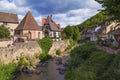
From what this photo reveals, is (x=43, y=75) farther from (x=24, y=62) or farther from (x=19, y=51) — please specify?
(x=19, y=51)

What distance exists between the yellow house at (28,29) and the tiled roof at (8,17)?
450cm

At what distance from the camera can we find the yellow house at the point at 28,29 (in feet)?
166

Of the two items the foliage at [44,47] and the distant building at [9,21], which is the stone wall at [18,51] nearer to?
the foliage at [44,47]

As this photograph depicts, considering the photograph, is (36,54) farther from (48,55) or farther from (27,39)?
(27,39)

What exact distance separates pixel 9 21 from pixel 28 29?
730 cm

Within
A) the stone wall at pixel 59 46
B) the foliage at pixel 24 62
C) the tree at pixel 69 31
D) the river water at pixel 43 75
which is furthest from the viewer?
the tree at pixel 69 31

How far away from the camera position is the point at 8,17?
5597cm

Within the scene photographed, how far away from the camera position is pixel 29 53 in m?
36.6

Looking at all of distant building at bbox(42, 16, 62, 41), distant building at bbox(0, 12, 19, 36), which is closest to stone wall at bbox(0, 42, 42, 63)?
distant building at bbox(0, 12, 19, 36)

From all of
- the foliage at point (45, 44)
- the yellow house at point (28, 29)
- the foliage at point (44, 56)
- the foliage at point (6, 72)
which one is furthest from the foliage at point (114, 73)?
the yellow house at point (28, 29)

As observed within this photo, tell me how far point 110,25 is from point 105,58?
32031 millimetres

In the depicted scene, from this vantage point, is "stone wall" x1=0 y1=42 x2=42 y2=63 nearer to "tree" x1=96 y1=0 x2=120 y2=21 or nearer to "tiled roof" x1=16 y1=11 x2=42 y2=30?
"tiled roof" x1=16 y1=11 x2=42 y2=30

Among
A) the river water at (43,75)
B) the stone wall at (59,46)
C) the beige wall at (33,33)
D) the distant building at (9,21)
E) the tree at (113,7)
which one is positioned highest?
the distant building at (9,21)

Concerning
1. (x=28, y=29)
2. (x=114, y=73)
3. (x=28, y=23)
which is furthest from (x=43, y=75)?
(x=28, y=23)
